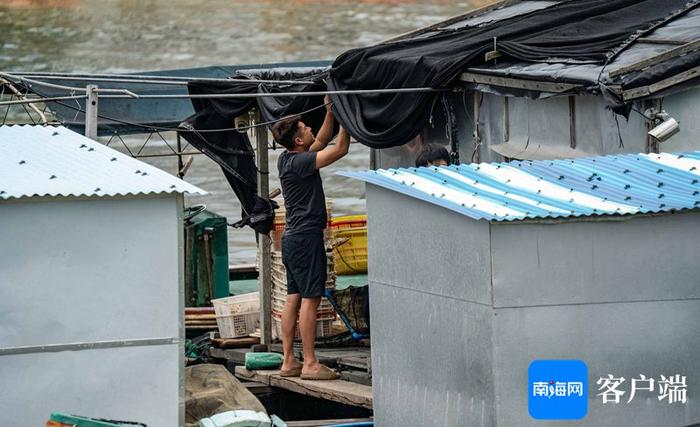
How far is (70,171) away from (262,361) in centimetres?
403

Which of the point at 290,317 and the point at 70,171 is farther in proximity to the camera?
the point at 290,317

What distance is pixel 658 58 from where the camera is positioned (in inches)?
277

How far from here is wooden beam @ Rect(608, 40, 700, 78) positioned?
7016 millimetres

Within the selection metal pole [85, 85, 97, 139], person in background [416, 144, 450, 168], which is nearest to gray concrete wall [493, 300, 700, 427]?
person in background [416, 144, 450, 168]

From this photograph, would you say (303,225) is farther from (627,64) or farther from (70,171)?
(70,171)

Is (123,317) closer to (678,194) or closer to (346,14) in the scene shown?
(678,194)

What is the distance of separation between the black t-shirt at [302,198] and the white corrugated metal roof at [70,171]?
2.37 metres

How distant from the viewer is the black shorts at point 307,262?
863cm

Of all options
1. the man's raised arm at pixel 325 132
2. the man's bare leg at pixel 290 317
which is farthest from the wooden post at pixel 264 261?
the man's bare leg at pixel 290 317

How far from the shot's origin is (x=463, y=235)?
17.8 ft

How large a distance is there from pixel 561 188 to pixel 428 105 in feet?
10.7

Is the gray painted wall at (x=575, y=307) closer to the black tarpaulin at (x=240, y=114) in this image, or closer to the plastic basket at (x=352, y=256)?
the black tarpaulin at (x=240, y=114)

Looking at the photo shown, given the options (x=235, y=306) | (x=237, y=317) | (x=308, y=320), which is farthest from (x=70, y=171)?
(x=235, y=306)

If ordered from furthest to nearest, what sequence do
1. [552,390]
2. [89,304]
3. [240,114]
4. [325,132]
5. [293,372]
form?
[240,114]
[325,132]
[293,372]
[89,304]
[552,390]
